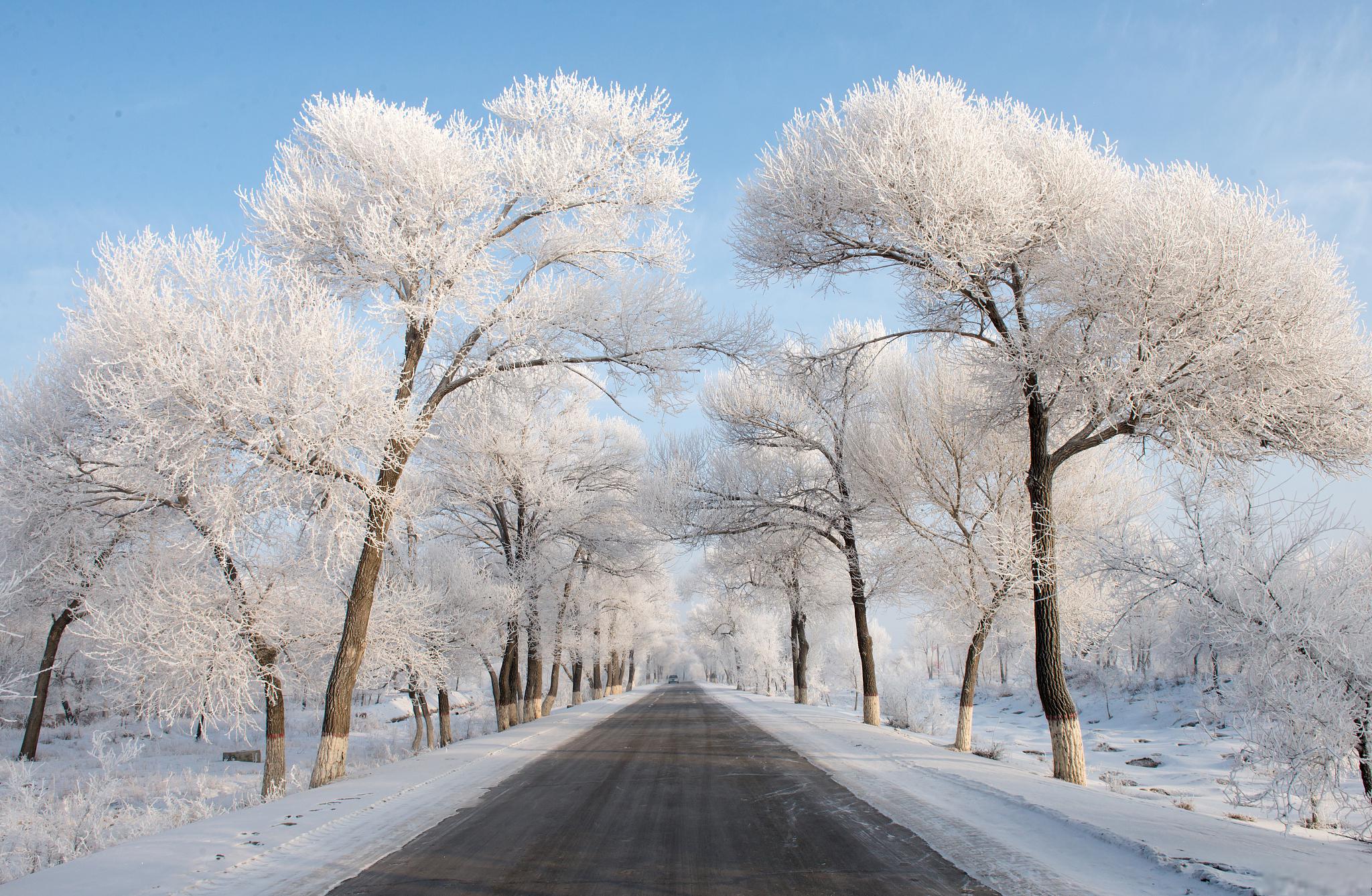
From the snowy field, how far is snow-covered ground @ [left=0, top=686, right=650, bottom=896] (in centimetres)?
8

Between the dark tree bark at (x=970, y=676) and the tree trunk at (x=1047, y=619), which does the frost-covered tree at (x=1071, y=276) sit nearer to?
the tree trunk at (x=1047, y=619)

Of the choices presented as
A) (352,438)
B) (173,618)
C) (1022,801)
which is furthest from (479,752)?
(1022,801)

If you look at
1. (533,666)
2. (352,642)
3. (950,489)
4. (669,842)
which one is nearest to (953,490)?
(950,489)

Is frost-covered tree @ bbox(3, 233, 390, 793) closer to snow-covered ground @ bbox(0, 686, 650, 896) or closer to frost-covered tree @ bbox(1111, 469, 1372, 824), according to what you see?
snow-covered ground @ bbox(0, 686, 650, 896)

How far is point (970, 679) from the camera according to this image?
15492mm

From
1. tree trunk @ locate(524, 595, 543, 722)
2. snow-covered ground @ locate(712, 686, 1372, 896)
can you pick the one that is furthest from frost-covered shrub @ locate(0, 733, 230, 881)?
tree trunk @ locate(524, 595, 543, 722)

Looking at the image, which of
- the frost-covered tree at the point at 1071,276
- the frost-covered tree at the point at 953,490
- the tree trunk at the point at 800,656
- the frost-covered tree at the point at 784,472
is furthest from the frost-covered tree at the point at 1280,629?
the tree trunk at the point at 800,656

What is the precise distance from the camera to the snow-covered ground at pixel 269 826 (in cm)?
509


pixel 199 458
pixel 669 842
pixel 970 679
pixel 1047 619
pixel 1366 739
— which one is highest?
pixel 199 458

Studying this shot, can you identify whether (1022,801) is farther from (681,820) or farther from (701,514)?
(701,514)

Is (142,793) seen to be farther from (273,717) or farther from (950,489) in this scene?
(950,489)

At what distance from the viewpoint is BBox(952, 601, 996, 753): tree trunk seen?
14852mm

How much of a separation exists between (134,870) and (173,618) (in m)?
7.47

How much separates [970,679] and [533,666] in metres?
15.9
